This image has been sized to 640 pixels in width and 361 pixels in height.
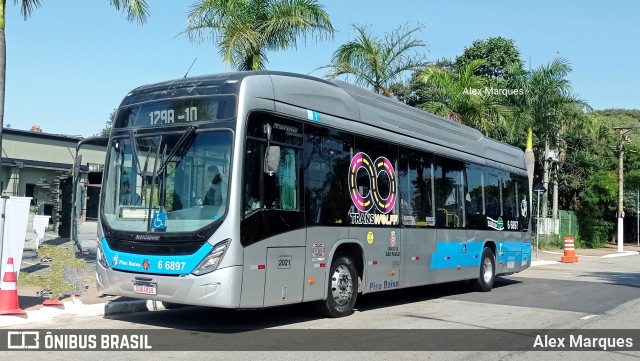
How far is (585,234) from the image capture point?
149ft

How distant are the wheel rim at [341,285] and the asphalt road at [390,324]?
0.34 m

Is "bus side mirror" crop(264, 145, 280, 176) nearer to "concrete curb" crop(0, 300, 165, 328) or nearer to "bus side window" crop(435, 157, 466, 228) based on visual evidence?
"concrete curb" crop(0, 300, 165, 328)

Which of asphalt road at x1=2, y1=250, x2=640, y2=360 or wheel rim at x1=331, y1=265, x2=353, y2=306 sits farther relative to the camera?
wheel rim at x1=331, y1=265, x2=353, y2=306

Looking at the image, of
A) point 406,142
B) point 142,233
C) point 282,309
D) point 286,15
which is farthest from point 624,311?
point 286,15

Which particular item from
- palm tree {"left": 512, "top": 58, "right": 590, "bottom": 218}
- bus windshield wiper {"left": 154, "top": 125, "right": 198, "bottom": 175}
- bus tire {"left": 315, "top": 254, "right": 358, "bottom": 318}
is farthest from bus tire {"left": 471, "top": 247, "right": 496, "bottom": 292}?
palm tree {"left": 512, "top": 58, "right": 590, "bottom": 218}

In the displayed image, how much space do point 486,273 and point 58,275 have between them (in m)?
10.1

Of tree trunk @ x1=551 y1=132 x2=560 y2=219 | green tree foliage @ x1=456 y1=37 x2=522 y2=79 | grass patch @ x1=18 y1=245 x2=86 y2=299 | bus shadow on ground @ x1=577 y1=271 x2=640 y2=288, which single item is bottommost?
bus shadow on ground @ x1=577 y1=271 x2=640 y2=288

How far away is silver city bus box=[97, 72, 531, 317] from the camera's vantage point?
880 cm

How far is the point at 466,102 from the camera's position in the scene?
2672cm

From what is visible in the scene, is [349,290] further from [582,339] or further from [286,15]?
[286,15]

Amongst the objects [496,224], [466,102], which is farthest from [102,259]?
[466,102]

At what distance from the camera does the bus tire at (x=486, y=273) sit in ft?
51.8

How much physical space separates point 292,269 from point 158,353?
2.44m

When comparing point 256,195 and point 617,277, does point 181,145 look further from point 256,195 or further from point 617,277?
point 617,277
